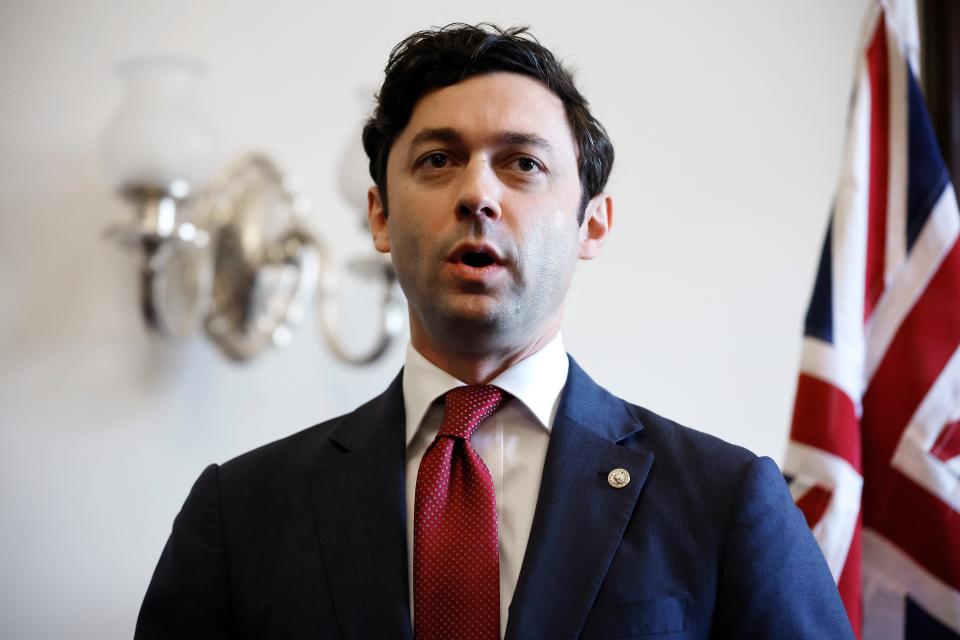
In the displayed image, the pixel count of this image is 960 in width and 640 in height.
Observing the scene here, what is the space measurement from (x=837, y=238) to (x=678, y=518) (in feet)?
2.34

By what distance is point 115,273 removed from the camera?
1.58 metres

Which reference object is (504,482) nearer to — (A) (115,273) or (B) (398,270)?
(B) (398,270)

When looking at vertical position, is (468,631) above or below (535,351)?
below

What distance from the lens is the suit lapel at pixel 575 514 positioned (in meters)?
0.94

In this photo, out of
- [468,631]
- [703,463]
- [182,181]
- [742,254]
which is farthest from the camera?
[742,254]

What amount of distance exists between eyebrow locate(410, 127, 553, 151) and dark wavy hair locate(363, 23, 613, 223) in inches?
2.6

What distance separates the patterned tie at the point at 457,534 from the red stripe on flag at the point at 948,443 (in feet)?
2.28

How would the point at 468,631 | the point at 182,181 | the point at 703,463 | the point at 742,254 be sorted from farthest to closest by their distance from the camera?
the point at 742,254 < the point at 182,181 < the point at 703,463 < the point at 468,631

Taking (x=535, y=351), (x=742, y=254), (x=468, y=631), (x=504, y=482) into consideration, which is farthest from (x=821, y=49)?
(x=468, y=631)

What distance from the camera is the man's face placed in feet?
3.42

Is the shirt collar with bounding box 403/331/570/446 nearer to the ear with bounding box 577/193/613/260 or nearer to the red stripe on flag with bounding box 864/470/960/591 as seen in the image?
the ear with bounding box 577/193/613/260

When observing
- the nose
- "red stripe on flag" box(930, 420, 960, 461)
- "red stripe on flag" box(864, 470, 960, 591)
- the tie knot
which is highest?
the nose

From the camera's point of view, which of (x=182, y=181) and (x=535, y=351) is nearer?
(x=535, y=351)

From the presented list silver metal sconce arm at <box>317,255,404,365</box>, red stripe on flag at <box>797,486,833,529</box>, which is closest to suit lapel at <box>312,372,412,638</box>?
silver metal sconce arm at <box>317,255,404,365</box>
